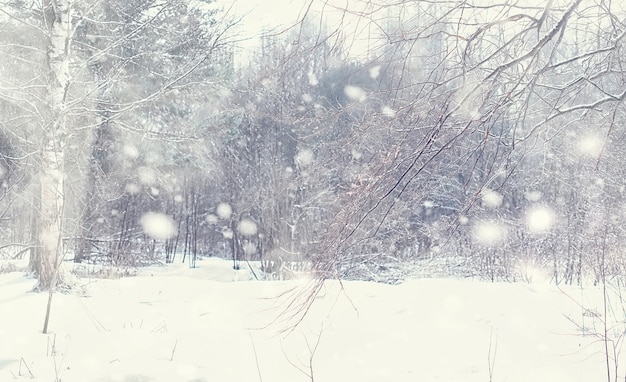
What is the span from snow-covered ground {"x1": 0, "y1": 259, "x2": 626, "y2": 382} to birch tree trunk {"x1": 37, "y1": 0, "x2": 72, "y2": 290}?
0.59 m

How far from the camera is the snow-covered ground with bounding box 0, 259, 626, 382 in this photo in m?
3.50

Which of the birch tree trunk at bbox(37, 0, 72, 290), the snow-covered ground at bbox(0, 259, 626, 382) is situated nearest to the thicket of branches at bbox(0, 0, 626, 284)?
the birch tree trunk at bbox(37, 0, 72, 290)

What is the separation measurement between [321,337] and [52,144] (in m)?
4.55

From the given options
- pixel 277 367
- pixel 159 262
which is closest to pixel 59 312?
pixel 277 367

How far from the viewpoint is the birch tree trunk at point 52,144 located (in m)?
6.39

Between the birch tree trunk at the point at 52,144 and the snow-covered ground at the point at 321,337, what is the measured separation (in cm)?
59

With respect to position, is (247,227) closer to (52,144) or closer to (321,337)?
(52,144)

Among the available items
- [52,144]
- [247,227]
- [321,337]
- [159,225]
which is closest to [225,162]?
[247,227]

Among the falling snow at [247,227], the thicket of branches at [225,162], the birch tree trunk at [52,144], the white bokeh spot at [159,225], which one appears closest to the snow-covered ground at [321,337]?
the birch tree trunk at [52,144]

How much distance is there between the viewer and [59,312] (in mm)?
5273

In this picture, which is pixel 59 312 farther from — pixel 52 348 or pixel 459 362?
pixel 459 362

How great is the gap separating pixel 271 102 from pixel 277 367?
372 inches

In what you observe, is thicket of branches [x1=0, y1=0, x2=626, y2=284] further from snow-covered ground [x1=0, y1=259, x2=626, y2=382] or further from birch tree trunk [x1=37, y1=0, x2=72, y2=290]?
snow-covered ground [x1=0, y1=259, x2=626, y2=382]

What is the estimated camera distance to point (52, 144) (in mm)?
6629
